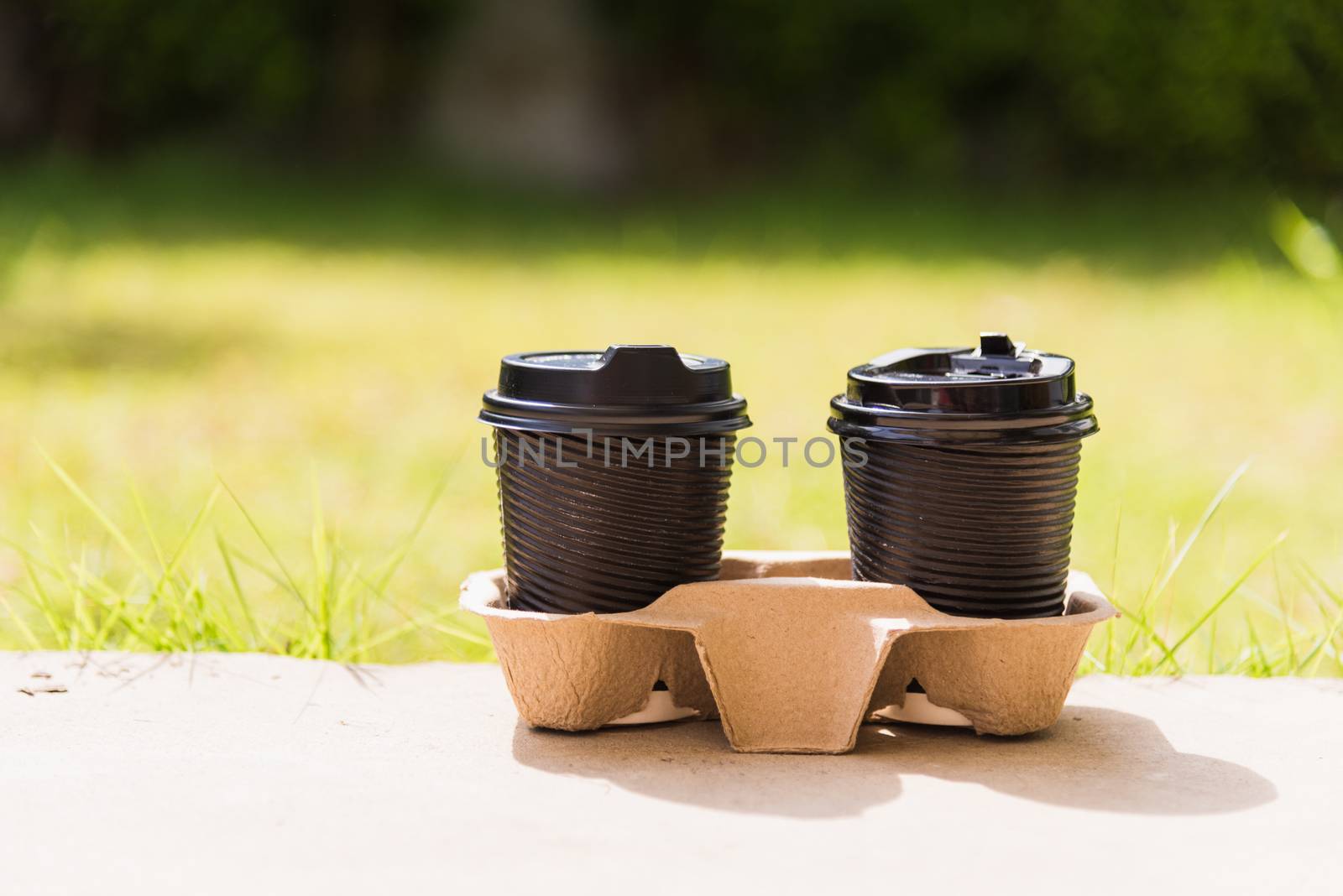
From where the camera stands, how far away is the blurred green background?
293 cm

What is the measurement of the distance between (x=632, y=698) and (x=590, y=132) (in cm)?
867

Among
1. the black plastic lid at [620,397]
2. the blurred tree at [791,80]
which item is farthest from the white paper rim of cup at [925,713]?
the blurred tree at [791,80]

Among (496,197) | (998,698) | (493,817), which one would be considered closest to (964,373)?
(998,698)

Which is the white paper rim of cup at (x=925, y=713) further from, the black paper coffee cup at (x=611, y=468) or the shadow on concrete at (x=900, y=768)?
the black paper coffee cup at (x=611, y=468)

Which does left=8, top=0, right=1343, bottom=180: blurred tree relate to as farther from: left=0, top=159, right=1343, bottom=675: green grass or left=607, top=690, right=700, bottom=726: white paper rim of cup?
left=607, top=690, right=700, bottom=726: white paper rim of cup

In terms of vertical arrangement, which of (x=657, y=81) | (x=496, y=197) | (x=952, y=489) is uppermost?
(x=657, y=81)

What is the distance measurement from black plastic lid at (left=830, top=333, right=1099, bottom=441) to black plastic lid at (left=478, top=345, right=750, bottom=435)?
18cm

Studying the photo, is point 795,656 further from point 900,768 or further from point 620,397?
point 620,397

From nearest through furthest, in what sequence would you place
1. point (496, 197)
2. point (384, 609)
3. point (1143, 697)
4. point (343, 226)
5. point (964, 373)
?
point (964, 373) → point (1143, 697) → point (384, 609) → point (343, 226) → point (496, 197)

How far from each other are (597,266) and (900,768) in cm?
512

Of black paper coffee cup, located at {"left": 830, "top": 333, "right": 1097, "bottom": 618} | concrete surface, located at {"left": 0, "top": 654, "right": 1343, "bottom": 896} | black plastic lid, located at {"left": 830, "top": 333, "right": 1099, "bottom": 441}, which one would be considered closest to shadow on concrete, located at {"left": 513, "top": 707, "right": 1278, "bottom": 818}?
concrete surface, located at {"left": 0, "top": 654, "right": 1343, "bottom": 896}

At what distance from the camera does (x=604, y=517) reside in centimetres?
179

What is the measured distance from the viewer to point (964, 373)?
189cm

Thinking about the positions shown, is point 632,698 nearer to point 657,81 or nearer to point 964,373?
point 964,373
